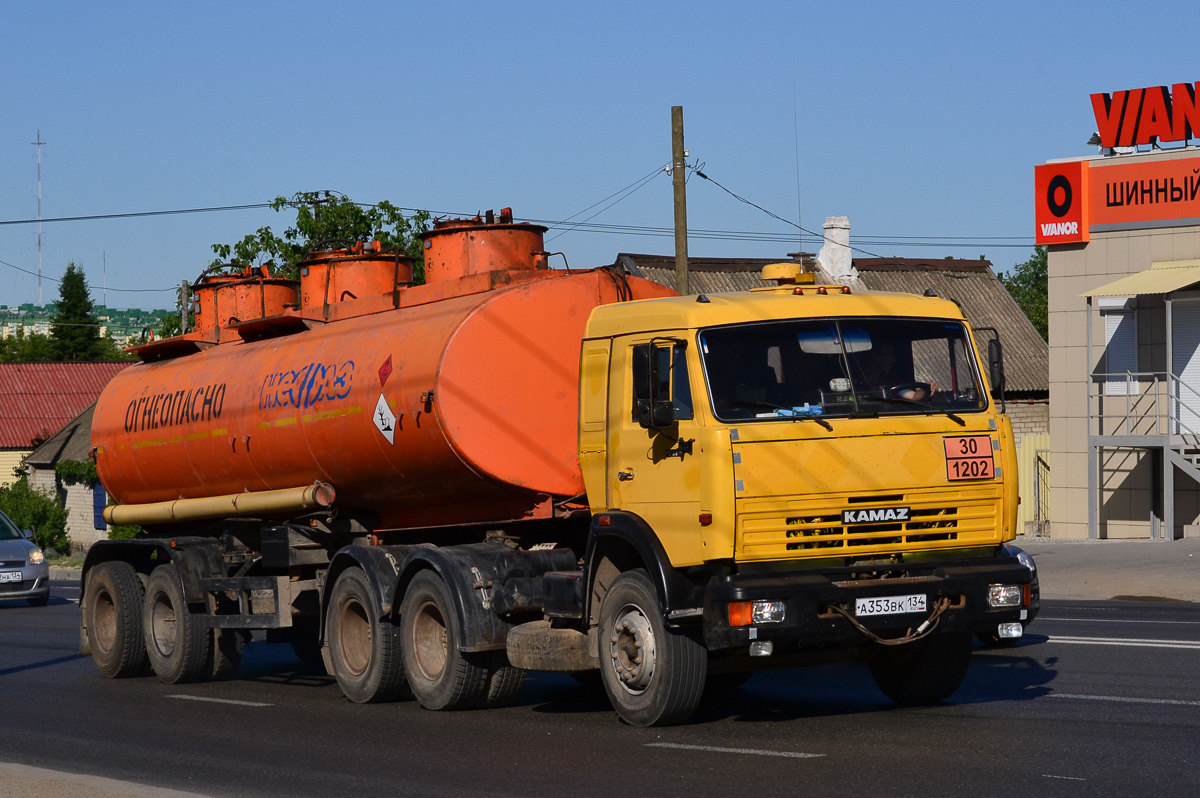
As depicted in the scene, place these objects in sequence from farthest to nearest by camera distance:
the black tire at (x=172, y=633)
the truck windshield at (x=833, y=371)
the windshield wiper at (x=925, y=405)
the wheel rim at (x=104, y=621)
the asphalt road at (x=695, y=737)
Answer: the wheel rim at (x=104, y=621) → the black tire at (x=172, y=633) → the windshield wiper at (x=925, y=405) → the truck windshield at (x=833, y=371) → the asphalt road at (x=695, y=737)

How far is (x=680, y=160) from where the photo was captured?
25953 millimetres

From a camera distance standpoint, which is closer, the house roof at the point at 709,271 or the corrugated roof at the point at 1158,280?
the corrugated roof at the point at 1158,280

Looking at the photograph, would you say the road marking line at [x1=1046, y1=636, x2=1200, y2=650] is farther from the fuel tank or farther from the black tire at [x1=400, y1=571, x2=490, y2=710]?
the black tire at [x1=400, y1=571, x2=490, y2=710]

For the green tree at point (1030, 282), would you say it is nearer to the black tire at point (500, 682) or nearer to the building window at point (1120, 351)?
the building window at point (1120, 351)

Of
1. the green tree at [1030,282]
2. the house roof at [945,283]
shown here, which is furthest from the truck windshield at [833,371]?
the green tree at [1030,282]

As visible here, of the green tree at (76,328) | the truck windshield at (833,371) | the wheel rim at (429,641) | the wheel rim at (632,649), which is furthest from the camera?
the green tree at (76,328)

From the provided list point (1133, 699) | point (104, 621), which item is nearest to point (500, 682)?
point (1133, 699)

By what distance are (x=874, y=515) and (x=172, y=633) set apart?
27.4ft

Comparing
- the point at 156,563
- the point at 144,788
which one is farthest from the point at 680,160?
the point at 144,788

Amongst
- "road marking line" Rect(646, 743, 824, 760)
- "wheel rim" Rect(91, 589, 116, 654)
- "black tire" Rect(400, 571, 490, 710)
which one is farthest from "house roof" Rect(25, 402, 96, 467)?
"road marking line" Rect(646, 743, 824, 760)

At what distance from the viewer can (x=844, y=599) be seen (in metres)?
9.60

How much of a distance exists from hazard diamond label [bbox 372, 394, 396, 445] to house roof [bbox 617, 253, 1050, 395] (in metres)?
27.5

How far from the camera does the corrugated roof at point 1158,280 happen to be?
2798 centimetres

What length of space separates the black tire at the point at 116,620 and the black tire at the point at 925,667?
26.5 ft
